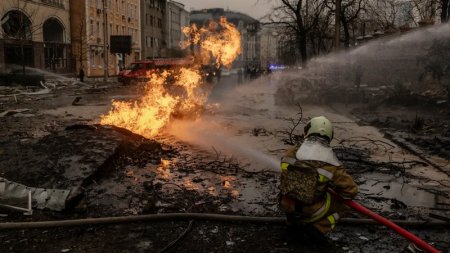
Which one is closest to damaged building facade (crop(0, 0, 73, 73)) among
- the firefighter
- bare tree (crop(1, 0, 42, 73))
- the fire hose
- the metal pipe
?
bare tree (crop(1, 0, 42, 73))

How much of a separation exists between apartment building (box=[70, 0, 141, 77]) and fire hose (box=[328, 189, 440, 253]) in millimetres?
37375

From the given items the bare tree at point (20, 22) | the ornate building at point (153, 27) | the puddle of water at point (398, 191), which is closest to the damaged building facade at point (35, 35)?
the bare tree at point (20, 22)

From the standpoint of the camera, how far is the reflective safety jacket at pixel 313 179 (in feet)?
13.6

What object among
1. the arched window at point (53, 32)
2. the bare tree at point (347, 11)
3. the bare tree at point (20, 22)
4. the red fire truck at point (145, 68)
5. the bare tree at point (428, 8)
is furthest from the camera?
the arched window at point (53, 32)

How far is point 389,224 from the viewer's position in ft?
12.5

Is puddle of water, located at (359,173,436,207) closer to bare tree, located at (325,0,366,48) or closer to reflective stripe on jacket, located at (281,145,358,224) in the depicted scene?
reflective stripe on jacket, located at (281,145,358,224)

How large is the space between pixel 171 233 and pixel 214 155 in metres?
4.31

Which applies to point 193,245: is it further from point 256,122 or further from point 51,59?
point 51,59

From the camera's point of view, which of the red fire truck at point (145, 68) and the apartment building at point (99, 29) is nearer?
the red fire truck at point (145, 68)

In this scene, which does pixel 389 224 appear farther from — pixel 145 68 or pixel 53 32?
pixel 53 32

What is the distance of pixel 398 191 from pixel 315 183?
11.2 ft

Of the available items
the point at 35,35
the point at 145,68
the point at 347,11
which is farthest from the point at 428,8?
the point at 35,35

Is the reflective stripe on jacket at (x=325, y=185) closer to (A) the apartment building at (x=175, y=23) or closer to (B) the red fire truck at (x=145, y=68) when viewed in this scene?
(B) the red fire truck at (x=145, y=68)

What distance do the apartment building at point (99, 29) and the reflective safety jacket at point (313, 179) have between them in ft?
121
